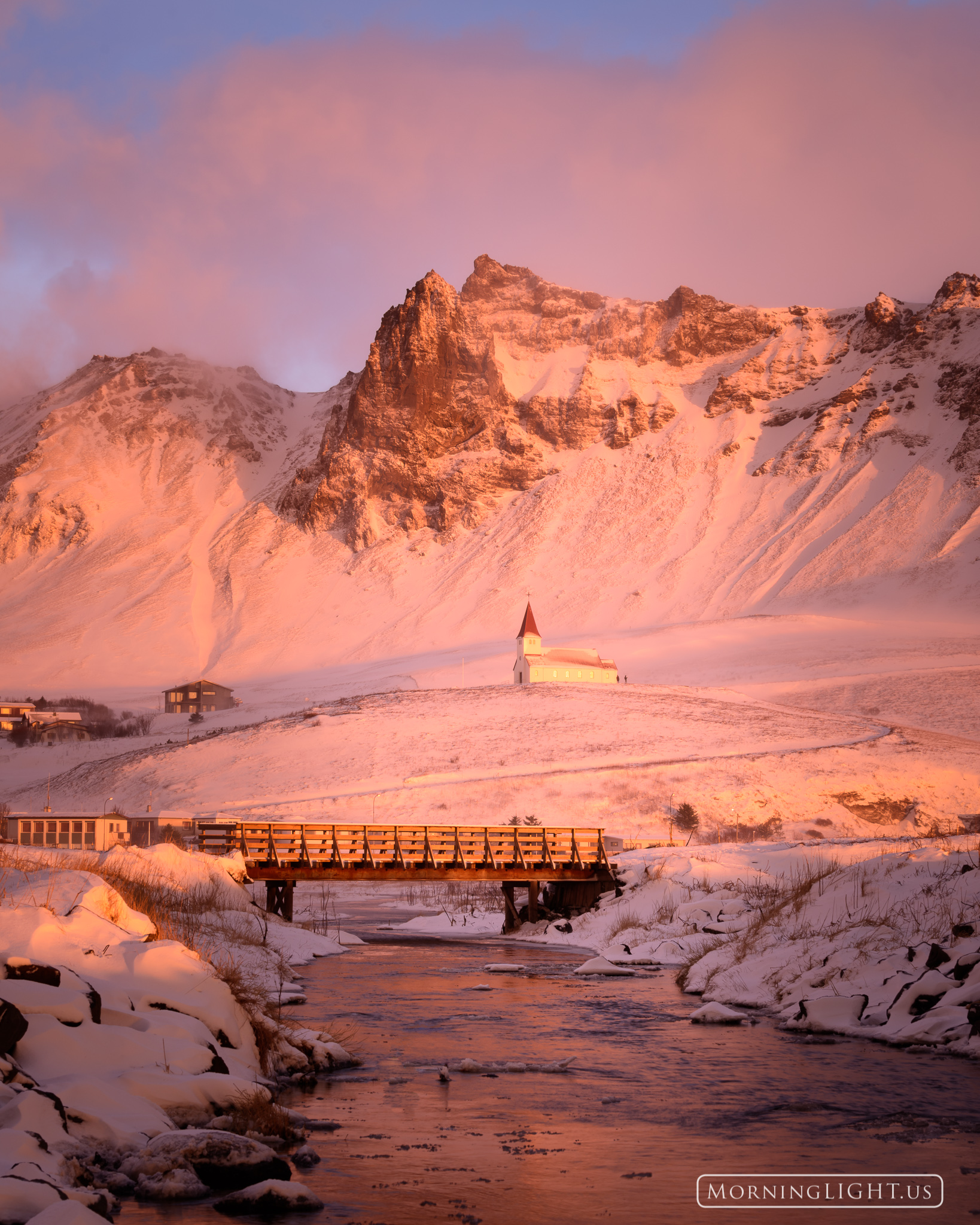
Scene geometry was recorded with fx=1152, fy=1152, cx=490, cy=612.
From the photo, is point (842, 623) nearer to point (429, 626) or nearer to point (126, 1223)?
point (429, 626)

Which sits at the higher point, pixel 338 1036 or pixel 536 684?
pixel 536 684

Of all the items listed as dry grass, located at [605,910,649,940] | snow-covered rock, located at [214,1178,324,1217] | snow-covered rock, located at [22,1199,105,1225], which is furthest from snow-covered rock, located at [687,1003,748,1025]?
snow-covered rock, located at [22,1199,105,1225]

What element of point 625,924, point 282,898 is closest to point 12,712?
point 282,898

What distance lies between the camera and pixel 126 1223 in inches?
372

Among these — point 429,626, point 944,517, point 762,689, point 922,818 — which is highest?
point 944,517

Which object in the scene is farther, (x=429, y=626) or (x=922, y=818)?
(x=429, y=626)

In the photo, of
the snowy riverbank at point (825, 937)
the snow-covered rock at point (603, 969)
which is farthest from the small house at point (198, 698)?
the snow-covered rock at point (603, 969)

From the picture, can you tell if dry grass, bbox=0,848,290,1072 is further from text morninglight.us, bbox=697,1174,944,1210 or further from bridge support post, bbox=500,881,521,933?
bridge support post, bbox=500,881,521,933

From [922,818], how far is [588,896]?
40777 millimetres

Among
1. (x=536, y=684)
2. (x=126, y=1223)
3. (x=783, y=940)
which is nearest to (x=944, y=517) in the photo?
(x=536, y=684)

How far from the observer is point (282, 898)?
4175 centimetres

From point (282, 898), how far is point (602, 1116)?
2951cm

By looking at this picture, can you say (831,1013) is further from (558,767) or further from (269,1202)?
(558,767)

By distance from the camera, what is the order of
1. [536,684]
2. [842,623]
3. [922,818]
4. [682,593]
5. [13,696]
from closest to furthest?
[922,818] → [536,684] → [842,623] → [13,696] → [682,593]
